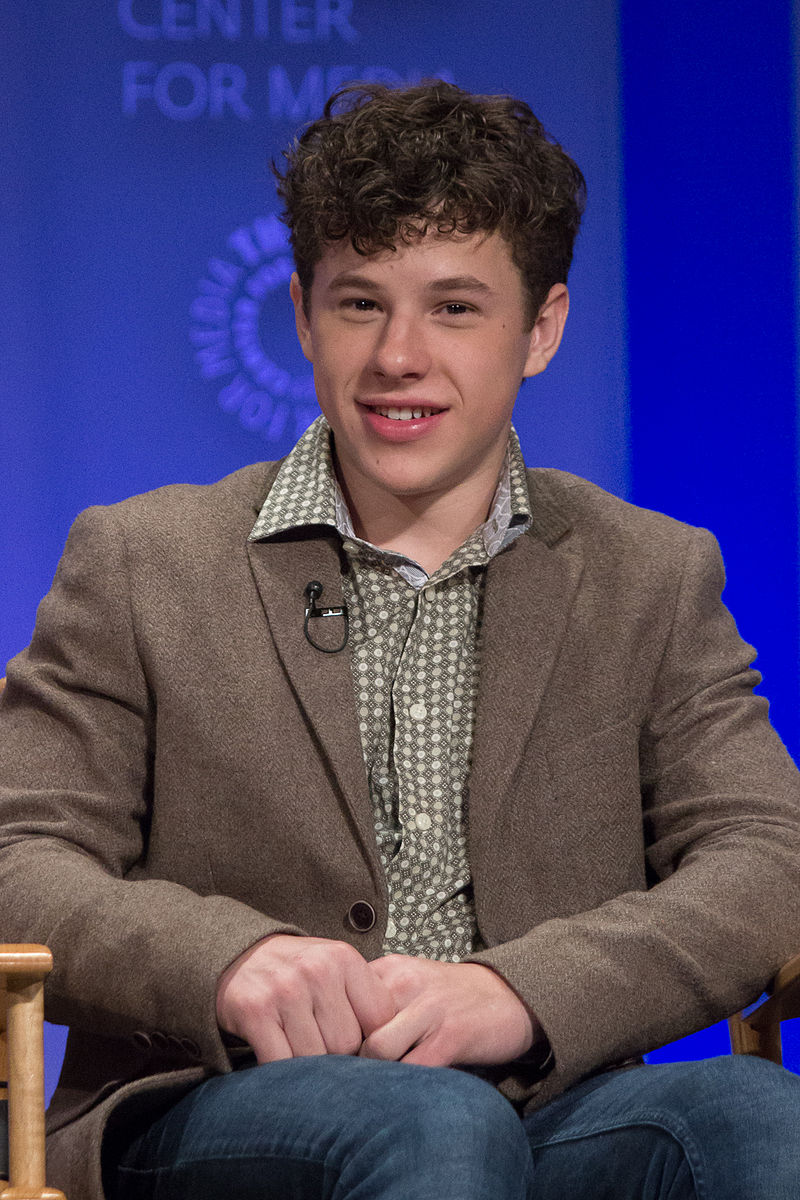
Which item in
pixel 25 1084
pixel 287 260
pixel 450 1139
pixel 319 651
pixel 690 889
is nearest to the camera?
pixel 450 1139

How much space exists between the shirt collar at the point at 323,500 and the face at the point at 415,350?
6 cm

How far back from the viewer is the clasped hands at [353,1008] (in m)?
1.45

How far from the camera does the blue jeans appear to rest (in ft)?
4.17

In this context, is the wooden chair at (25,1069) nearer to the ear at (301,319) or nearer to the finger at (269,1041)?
the finger at (269,1041)

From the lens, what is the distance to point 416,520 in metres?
1.94

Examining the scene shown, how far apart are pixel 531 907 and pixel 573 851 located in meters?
0.09

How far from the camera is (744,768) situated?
1.85 metres

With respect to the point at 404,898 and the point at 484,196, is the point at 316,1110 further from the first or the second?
the point at 484,196

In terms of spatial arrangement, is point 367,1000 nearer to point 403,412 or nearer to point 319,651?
point 319,651

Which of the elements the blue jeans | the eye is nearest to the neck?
the eye

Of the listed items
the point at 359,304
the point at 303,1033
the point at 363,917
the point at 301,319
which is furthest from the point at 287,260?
the point at 303,1033

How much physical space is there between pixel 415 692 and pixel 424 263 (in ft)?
1.64

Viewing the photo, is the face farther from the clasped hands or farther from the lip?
the clasped hands

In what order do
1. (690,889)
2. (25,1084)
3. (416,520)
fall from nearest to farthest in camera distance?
A: 1. (25,1084)
2. (690,889)
3. (416,520)
